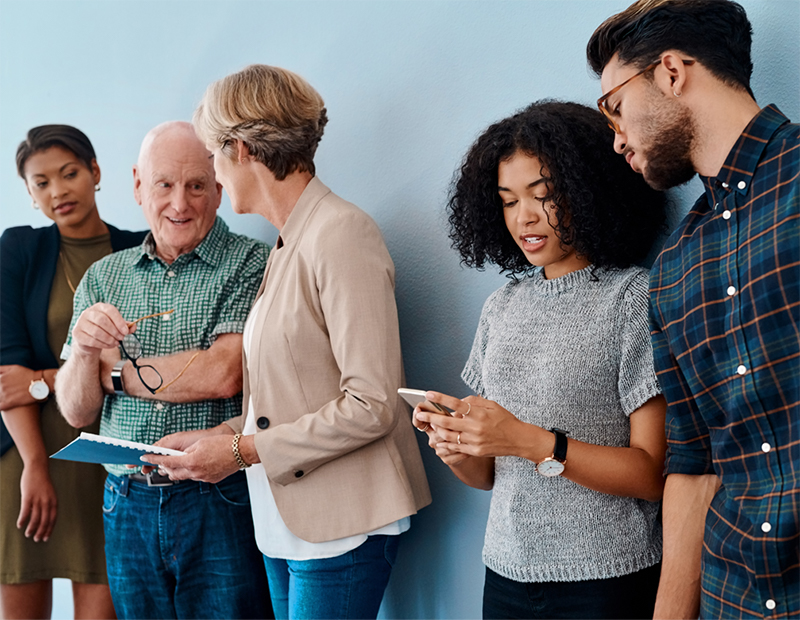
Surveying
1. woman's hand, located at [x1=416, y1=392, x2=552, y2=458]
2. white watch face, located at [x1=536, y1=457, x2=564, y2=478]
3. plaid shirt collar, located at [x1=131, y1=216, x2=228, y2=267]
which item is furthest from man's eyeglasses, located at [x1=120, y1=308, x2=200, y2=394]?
white watch face, located at [x1=536, y1=457, x2=564, y2=478]

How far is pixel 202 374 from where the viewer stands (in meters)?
1.94

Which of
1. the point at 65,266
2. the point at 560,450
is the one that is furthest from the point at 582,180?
the point at 65,266

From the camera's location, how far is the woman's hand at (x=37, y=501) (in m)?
2.35

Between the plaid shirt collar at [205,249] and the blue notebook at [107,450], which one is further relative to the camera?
the plaid shirt collar at [205,249]

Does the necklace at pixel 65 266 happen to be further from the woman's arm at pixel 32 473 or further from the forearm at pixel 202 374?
the forearm at pixel 202 374

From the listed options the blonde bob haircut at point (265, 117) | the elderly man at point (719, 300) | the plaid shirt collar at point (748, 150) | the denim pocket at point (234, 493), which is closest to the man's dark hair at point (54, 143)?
the blonde bob haircut at point (265, 117)

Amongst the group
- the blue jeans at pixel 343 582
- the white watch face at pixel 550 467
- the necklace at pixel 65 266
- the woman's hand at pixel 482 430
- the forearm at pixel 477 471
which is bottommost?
the blue jeans at pixel 343 582

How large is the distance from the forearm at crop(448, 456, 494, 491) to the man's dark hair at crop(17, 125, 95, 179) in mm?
1739

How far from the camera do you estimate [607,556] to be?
1.33 m

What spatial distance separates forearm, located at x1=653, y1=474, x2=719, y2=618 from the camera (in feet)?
4.10

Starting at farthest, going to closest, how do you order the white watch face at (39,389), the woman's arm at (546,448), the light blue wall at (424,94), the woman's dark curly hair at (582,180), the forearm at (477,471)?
the white watch face at (39,389)
the light blue wall at (424,94)
the forearm at (477,471)
the woman's dark curly hair at (582,180)
the woman's arm at (546,448)

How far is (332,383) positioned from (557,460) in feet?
1.97

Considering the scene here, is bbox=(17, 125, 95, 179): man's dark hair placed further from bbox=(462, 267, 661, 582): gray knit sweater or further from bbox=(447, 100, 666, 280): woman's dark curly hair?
bbox=(462, 267, 661, 582): gray knit sweater

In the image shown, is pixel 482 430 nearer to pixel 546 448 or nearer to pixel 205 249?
pixel 546 448
